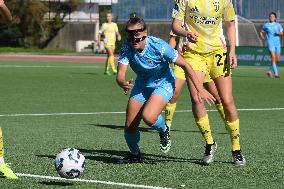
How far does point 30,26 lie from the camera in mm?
76375

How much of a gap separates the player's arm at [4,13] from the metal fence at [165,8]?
47.2 m

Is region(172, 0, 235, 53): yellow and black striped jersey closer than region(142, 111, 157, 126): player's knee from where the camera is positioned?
No

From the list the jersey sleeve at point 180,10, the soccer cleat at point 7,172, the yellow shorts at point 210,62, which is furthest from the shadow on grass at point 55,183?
the jersey sleeve at point 180,10

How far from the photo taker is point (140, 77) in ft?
37.6

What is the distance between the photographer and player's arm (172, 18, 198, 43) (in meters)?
11.2

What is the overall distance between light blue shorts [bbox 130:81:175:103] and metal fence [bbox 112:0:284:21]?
45436 mm

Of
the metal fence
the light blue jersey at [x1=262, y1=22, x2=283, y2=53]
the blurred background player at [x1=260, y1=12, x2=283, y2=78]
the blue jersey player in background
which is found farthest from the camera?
the metal fence

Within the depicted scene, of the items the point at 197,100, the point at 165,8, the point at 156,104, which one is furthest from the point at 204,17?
the point at 165,8

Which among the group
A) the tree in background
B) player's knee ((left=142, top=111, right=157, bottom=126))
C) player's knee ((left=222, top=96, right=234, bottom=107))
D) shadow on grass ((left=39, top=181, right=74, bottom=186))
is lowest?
the tree in background

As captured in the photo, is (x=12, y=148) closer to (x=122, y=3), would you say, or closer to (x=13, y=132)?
(x=13, y=132)

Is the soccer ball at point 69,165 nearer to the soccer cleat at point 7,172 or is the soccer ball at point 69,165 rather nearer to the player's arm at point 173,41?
the soccer cleat at point 7,172

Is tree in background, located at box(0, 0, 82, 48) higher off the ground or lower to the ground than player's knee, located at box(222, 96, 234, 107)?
lower

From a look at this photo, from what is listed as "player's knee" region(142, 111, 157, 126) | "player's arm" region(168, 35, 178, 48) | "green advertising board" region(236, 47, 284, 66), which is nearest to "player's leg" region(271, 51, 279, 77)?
"green advertising board" region(236, 47, 284, 66)

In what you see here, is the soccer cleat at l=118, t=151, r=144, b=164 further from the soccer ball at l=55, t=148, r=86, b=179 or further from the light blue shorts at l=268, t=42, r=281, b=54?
the light blue shorts at l=268, t=42, r=281, b=54
